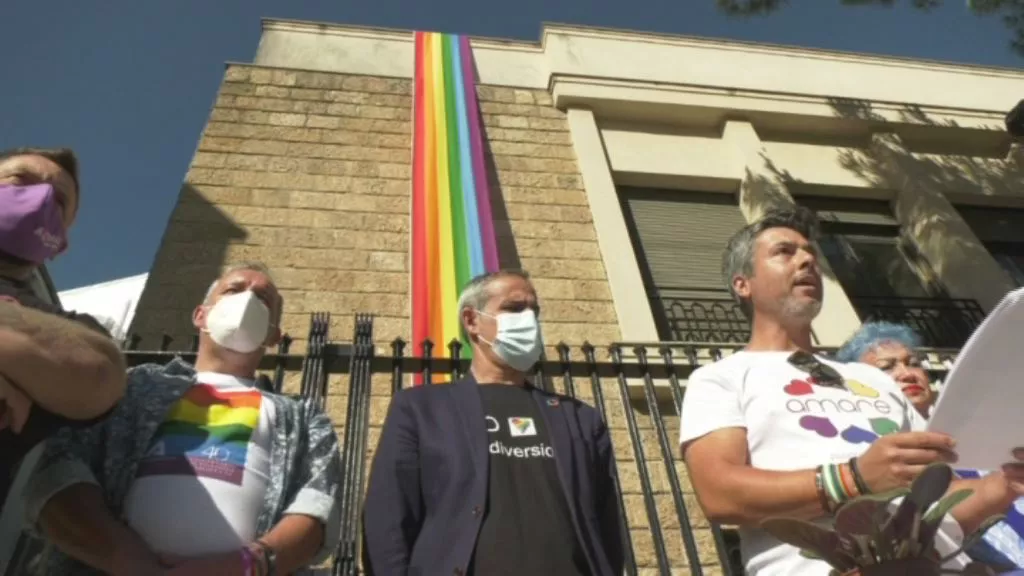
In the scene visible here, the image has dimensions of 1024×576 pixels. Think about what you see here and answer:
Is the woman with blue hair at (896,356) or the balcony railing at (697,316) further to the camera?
the balcony railing at (697,316)

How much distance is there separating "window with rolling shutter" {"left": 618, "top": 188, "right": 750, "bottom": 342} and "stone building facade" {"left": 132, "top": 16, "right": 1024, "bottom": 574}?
0.08ft

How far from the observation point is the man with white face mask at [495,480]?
2012 mm

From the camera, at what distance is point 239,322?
2.39 meters

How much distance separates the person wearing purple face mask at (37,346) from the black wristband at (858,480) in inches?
67.3

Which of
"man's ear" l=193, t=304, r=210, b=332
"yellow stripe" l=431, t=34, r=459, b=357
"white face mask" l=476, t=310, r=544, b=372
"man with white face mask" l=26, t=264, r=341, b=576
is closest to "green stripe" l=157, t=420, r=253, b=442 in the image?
"man with white face mask" l=26, t=264, r=341, b=576

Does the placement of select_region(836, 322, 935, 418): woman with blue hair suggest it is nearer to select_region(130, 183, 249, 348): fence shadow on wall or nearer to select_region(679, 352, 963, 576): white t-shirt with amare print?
select_region(679, 352, 963, 576): white t-shirt with amare print

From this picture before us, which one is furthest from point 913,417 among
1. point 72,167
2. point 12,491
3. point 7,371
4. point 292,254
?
point 292,254

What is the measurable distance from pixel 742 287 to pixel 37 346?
7.43 ft

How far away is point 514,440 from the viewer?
2375mm

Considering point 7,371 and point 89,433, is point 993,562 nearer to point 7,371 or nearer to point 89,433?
point 7,371

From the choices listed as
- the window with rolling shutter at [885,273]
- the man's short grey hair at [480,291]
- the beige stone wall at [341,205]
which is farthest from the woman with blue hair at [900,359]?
the window with rolling shutter at [885,273]

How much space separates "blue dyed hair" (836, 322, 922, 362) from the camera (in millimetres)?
3402

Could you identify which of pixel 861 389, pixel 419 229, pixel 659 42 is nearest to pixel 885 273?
pixel 659 42

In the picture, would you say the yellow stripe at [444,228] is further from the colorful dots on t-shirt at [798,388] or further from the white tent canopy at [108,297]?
the white tent canopy at [108,297]
